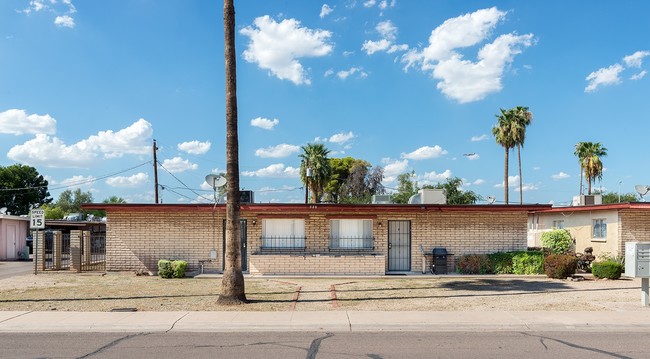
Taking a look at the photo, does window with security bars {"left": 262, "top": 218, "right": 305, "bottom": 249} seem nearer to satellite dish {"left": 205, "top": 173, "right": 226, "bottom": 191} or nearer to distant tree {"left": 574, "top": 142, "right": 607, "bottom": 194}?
satellite dish {"left": 205, "top": 173, "right": 226, "bottom": 191}

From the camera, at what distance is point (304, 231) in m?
21.2

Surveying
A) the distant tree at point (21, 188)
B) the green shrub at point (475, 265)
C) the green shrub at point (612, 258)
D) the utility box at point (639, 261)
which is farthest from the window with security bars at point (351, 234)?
the distant tree at point (21, 188)

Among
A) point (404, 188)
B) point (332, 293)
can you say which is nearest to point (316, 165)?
point (404, 188)

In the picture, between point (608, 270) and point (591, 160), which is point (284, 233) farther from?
point (591, 160)

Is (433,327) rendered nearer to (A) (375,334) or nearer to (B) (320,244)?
(A) (375,334)

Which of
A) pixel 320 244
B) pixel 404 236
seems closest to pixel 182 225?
pixel 320 244

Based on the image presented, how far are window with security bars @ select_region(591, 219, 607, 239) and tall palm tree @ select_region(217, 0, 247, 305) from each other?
1657 cm

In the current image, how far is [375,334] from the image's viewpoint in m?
10.0

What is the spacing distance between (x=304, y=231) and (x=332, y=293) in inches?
246

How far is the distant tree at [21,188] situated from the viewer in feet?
220

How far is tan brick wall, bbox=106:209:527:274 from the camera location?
826 inches

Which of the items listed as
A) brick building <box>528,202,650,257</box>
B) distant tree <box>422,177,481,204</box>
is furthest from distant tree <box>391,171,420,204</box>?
brick building <box>528,202,650,257</box>

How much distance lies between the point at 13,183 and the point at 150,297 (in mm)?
63722

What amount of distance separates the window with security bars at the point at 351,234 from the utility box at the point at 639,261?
10.1 m
